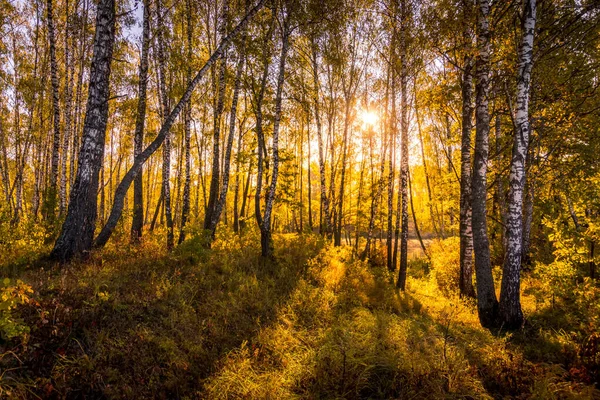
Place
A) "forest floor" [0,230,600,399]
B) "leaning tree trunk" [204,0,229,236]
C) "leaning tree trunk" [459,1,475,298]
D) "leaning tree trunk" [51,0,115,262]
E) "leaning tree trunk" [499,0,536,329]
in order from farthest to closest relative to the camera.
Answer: "leaning tree trunk" [204,0,229,236] < "leaning tree trunk" [459,1,475,298] < "leaning tree trunk" [51,0,115,262] < "leaning tree trunk" [499,0,536,329] < "forest floor" [0,230,600,399]

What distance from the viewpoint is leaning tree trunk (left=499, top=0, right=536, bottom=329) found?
6.24 meters

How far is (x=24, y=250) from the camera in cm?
678

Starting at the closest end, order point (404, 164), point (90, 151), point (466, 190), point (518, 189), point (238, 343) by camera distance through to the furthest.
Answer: point (238, 343) → point (518, 189) → point (90, 151) → point (466, 190) → point (404, 164)

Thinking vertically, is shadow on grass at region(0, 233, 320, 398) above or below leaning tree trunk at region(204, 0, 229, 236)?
below

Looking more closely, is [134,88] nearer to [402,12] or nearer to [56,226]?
[56,226]

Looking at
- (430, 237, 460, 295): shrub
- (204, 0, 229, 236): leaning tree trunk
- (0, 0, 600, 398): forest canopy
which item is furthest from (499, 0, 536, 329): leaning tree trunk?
(204, 0, 229, 236): leaning tree trunk

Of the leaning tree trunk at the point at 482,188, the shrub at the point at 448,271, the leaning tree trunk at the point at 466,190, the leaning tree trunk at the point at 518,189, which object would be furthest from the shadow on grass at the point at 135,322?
the shrub at the point at 448,271

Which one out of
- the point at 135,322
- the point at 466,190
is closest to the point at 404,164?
the point at 466,190

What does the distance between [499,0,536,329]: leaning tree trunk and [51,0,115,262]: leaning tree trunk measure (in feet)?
32.2

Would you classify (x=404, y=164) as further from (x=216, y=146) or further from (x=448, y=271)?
(x=216, y=146)

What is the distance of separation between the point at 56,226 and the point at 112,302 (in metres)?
5.17

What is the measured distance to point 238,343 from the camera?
16.9 feet

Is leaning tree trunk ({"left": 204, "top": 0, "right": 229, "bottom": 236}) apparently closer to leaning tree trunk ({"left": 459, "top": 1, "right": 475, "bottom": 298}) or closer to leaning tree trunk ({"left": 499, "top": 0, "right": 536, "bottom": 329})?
leaning tree trunk ({"left": 459, "top": 1, "right": 475, "bottom": 298})

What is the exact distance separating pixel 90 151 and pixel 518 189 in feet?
33.2
